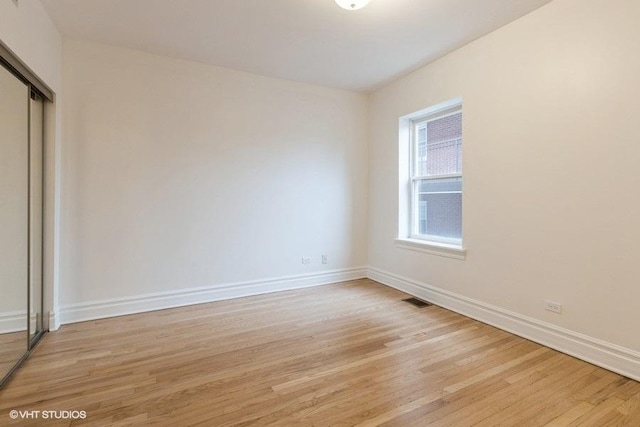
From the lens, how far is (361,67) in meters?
3.65

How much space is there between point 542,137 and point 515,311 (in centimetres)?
151

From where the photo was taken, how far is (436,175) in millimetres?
3746

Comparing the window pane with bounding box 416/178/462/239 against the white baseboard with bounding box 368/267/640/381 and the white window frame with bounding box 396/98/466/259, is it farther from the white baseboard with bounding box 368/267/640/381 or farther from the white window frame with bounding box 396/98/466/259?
the white baseboard with bounding box 368/267/640/381

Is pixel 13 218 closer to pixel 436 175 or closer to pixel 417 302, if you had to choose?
pixel 417 302

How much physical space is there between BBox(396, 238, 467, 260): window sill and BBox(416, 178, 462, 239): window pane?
0.56 feet

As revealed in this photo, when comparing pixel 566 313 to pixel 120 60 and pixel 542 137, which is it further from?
pixel 120 60

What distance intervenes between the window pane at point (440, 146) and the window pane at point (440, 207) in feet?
0.48

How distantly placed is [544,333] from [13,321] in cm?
399

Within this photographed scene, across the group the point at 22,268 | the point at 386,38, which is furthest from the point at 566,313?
the point at 22,268

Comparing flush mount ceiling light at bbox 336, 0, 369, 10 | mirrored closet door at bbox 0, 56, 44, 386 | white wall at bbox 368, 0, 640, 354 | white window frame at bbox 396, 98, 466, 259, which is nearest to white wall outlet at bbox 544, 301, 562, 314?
white wall at bbox 368, 0, 640, 354

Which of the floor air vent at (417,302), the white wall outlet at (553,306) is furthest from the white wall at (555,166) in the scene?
the floor air vent at (417,302)

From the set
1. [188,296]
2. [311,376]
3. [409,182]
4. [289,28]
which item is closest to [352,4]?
[289,28]

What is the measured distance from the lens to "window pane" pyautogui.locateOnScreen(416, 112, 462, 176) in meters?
3.49

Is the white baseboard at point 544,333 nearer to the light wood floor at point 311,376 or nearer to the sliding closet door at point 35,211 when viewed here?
the light wood floor at point 311,376
